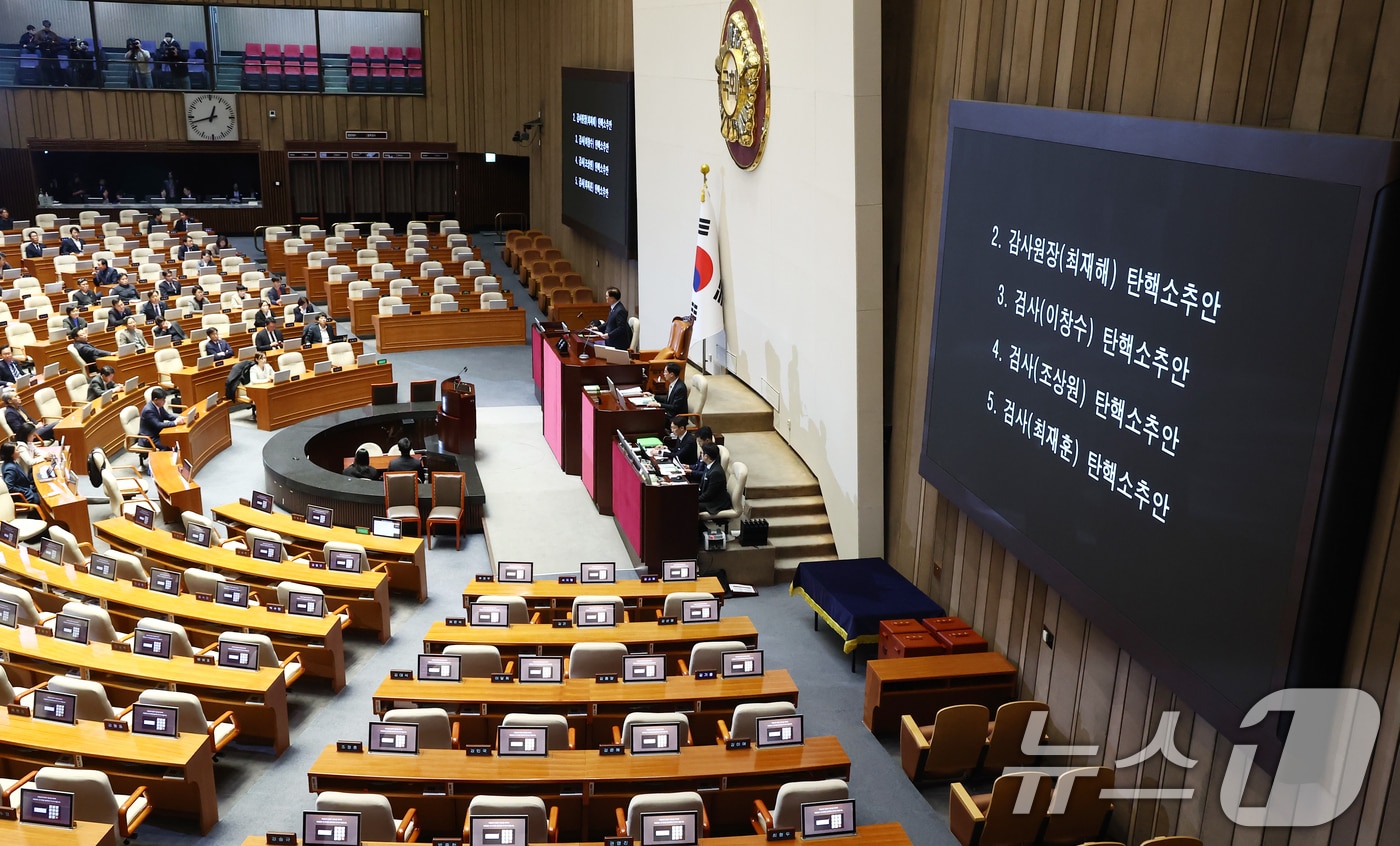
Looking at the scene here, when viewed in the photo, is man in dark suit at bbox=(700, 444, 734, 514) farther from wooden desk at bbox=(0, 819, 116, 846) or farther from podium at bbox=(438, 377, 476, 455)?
wooden desk at bbox=(0, 819, 116, 846)

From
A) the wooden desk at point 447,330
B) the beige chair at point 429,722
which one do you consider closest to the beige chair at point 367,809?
the beige chair at point 429,722

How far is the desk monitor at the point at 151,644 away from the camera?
839cm

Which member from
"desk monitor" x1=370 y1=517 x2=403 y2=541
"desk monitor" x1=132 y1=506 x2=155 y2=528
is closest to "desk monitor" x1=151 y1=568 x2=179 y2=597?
"desk monitor" x1=132 y1=506 x2=155 y2=528

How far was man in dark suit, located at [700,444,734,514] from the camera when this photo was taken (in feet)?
36.8

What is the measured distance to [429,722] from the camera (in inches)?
287

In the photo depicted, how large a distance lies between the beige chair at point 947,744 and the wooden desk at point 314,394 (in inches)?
408

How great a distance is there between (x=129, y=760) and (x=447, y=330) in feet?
43.7

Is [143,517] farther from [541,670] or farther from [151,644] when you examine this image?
[541,670]

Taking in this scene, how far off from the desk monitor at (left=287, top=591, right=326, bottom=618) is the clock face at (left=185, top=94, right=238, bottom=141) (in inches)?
779

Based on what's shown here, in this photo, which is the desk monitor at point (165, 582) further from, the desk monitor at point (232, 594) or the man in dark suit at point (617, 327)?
the man in dark suit at point (617, 327)

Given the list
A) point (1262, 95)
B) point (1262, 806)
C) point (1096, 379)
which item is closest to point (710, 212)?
point (1096, 379)

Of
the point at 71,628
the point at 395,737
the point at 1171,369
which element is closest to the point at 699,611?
the point at 395,737

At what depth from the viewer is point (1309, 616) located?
5.52 metres

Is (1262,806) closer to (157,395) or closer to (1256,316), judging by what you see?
(1256,316)
